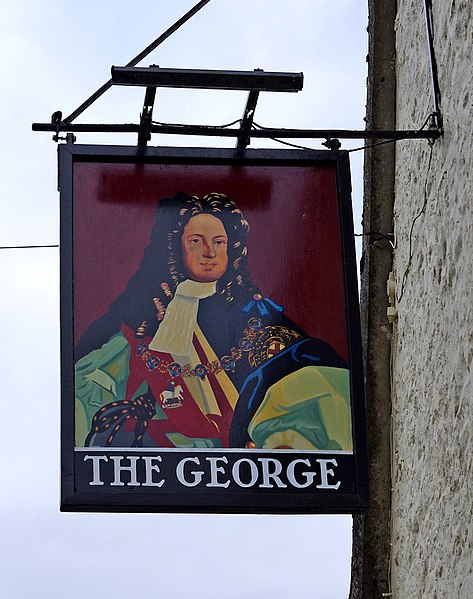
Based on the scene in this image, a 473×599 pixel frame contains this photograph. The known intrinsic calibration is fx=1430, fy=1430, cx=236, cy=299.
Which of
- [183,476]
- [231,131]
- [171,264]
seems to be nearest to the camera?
[183,476]

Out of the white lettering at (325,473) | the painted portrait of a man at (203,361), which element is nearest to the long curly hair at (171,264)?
the painted portrait of a man at (203,361)

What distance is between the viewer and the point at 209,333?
6254 millimetres

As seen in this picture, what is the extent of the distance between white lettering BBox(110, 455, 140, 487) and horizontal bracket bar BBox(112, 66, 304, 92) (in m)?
1.64

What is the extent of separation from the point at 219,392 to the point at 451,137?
1.51 m

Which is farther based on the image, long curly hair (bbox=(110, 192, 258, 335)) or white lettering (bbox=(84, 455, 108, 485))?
long curly hair (bbox=(110, 192, 258, 335))

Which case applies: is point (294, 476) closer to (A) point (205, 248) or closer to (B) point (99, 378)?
(B) point (99, 378)

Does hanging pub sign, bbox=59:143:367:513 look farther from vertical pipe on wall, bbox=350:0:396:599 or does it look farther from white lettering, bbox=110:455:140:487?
vertical pipe on wall, bbox=350:0:396:599

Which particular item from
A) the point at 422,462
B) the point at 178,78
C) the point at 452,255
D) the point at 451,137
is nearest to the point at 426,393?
the point at 422,462

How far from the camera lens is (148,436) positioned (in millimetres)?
5969

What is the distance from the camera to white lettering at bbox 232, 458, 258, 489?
584 centimetres

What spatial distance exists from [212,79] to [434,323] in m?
1.52

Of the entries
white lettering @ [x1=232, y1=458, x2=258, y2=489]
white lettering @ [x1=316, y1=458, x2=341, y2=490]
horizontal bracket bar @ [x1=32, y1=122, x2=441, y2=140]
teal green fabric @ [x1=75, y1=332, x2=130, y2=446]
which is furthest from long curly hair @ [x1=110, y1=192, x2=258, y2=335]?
white lettering @ [x1=316, y1=458, x2=341, y2=490]

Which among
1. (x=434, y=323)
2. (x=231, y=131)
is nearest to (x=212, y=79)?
(x=231, y=131)

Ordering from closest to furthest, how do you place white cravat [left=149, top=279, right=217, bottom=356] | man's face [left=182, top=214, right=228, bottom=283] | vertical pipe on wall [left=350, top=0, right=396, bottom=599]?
white cravat [left=149, top=279, right=217, bottom=356] < man's face [left=182, top=214, right=228, bottom=283] < vertical pipe on wall [left=350, top=0, right=396, bottom=599]
